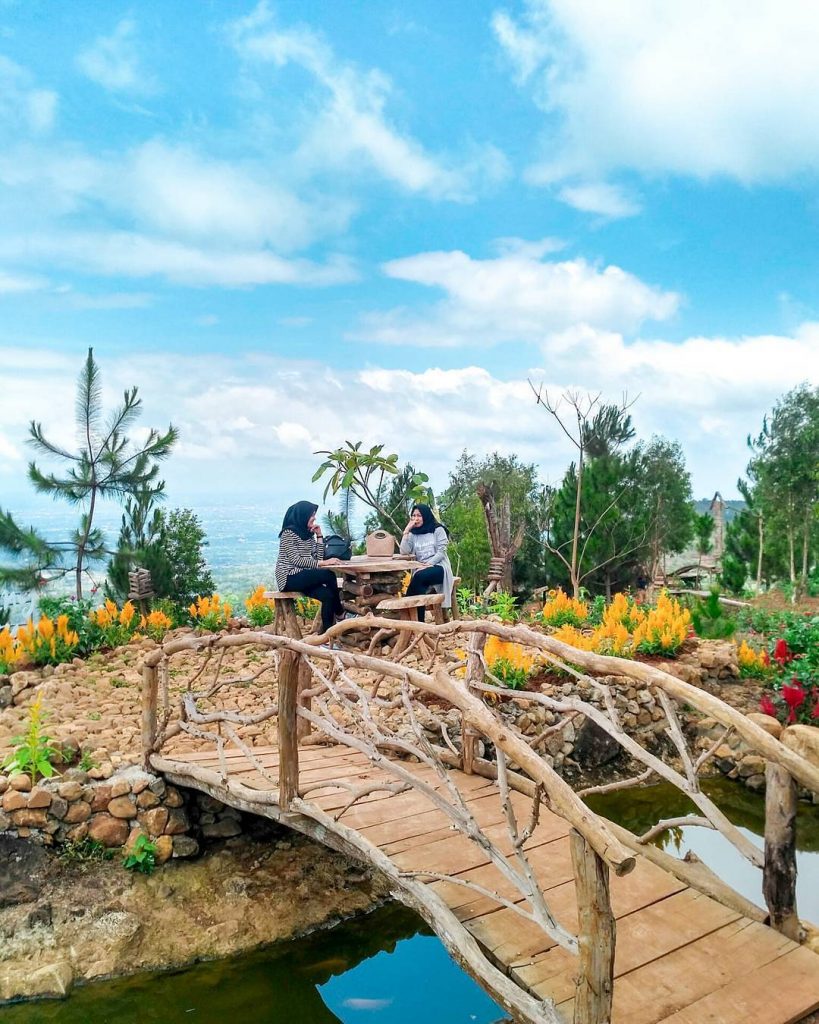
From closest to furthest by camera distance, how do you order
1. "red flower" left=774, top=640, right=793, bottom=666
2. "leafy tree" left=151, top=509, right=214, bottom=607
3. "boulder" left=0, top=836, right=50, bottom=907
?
"boulder" left=0, top=836, right=50, bottom=907
"red flower" left=774, top=640, right=793, bottom=666
"leafy tree" left=151, top=509, right=214, bottom=607

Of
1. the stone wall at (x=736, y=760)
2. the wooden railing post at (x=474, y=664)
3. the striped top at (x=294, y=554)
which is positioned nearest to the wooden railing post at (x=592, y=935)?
the wooden railing post at (x=474, y=664)

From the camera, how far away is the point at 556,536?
1348 cm

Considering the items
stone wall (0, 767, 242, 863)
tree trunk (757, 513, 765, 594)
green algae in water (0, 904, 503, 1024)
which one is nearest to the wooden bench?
stone wall (0, 767, 242, 863)

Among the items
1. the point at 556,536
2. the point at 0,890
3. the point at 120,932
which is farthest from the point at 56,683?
the point at 556,536

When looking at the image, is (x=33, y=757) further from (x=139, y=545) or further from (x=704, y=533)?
(x=704, y=533)

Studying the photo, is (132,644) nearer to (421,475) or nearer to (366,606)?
(366,606)

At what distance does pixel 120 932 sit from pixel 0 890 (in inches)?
29.5

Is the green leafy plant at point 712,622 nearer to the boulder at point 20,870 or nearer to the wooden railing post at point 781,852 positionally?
the wooden railing post at point 781,852

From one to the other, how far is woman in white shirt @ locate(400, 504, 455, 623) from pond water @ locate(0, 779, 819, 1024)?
11.7ft

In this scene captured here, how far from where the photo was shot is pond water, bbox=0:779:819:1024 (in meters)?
3.70

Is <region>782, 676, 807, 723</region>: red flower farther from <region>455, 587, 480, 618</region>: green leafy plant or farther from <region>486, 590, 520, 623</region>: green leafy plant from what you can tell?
<region>455, 587, 480, 618</region>: green leafy plant

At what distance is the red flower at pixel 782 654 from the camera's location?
7043 millimetres

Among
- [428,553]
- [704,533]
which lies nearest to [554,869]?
[428,553]

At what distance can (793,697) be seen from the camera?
6129 millimetres
